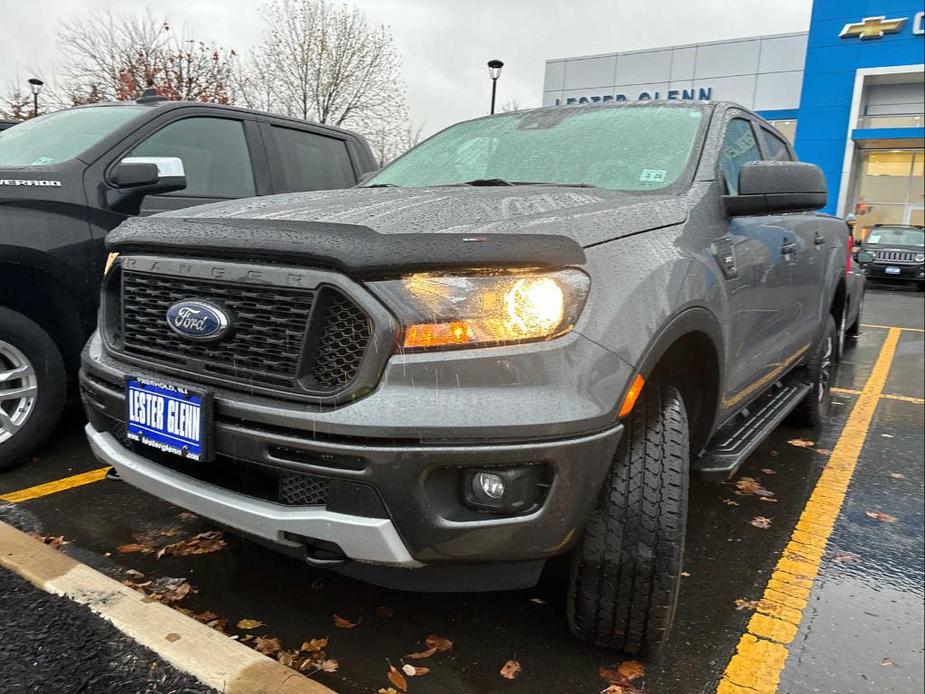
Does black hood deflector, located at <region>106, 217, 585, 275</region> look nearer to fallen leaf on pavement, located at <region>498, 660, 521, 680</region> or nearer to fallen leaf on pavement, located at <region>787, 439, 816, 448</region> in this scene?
fallen leaf on pavement, located at <region>498, 660, 521, 680</region>

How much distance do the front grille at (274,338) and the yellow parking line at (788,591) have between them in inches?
56.8

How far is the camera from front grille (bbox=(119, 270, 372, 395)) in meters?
1.73

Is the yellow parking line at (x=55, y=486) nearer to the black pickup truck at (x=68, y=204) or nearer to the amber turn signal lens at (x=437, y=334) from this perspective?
the black pickup truck at (x=68, y=204)

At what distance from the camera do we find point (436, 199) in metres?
2.25

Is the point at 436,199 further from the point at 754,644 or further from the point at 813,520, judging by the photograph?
the point at 813,520

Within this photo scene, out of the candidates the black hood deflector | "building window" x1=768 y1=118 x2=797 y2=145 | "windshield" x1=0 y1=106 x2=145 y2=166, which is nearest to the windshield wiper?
the black hood deflector

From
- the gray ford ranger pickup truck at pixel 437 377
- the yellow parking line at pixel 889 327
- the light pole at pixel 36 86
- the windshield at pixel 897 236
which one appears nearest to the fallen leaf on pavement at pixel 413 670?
the gray ford ranger pickup truck at pixel 437 377

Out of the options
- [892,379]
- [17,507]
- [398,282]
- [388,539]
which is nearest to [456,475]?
[388,539]

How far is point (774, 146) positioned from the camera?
3.94 m

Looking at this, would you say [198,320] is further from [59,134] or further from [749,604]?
[59,134]

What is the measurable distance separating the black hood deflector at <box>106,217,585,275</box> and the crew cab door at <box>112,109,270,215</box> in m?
2.17

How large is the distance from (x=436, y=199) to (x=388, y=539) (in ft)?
3.61

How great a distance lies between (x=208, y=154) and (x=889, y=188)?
27.0 metres

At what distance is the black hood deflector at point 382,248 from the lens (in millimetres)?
1666
